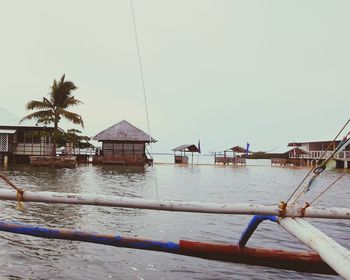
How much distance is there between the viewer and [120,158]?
3950 centimetres

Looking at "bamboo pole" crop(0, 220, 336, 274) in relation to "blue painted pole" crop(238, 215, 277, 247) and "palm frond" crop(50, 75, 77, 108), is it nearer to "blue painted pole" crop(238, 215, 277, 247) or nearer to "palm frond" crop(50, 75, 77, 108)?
"blue painted pole" crop(238, 215, 277, 247)

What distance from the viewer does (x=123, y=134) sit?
137 feet

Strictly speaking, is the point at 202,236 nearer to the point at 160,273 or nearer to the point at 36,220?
the point at 160,273

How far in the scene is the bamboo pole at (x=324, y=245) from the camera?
227 cm

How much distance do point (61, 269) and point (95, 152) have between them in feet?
128

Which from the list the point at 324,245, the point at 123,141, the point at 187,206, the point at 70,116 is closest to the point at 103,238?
the point at 187,206

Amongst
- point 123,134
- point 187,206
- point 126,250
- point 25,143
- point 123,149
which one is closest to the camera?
point 187,206

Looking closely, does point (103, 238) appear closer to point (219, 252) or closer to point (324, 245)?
point (219, 252)

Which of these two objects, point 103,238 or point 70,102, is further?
point 70,102

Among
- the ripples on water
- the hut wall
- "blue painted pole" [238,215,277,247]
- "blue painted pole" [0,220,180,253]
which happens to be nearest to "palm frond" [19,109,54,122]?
the hut wall

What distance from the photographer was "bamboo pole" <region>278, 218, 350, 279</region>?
2270 mm

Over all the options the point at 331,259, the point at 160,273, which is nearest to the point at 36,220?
the point at 160,273

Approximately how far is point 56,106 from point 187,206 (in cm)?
3201

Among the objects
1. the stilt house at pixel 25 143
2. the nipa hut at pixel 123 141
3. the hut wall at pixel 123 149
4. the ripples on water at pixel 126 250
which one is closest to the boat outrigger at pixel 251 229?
the ripples on water at pixel 126 250
